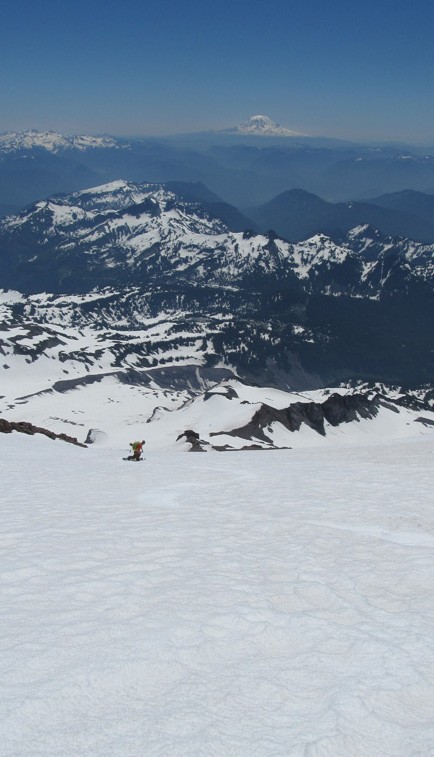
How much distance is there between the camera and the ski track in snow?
5.68m

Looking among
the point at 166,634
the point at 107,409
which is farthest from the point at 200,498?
the point at 107,409

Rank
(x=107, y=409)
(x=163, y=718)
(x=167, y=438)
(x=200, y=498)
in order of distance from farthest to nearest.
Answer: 1. (x=107, y=409)
2. (x=167, y=438)
3. (x=200, y=498)
4. (x=163, y=718)

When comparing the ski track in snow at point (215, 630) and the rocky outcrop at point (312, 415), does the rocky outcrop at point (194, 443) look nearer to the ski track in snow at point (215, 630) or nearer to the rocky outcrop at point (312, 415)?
the rocky outcrop at point (312, 415)

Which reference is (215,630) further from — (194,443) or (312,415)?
(312,415)

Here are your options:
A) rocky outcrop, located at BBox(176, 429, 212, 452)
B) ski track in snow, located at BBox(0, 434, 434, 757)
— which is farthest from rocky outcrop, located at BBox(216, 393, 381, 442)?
ski track in snow, located at BBox(0, 434, 434, 757)

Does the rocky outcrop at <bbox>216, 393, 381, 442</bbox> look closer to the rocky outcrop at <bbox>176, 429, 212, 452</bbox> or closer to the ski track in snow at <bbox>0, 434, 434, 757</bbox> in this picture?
the rocky outcrop at <bbox>176, 429, 212, 452</bbox>

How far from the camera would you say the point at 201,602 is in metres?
9.12

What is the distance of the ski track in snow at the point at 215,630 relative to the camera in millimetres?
5684

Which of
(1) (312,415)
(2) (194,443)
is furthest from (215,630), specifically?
(1) (312,415)

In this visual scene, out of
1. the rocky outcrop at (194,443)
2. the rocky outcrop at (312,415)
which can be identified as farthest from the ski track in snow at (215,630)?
the rocky outcrop at (312,415)

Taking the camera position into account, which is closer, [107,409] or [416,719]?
[416,719]

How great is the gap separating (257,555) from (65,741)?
731cm

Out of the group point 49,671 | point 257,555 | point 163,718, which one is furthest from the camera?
point 257,555

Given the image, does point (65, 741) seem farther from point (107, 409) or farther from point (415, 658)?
point (107, 409)
